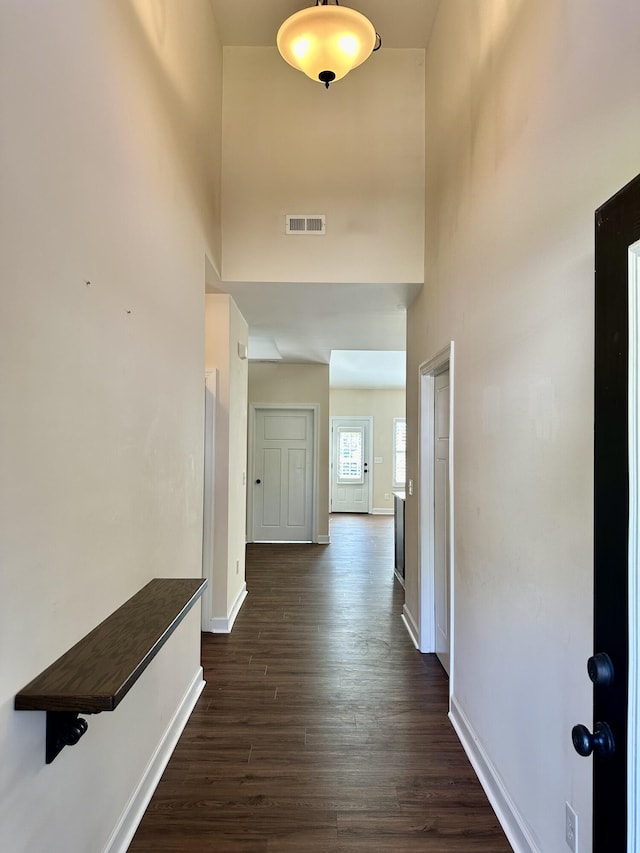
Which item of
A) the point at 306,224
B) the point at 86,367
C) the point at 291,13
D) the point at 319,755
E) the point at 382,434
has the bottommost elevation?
the point at 319,755

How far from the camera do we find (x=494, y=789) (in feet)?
6.28

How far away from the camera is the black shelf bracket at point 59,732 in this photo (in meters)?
1.19

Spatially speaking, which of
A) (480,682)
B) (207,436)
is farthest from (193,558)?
(480,682)

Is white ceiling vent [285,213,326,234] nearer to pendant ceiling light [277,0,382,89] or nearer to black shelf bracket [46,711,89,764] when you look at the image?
pendant ceiling light [277,0,382,89]

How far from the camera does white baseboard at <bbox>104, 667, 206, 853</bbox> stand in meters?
1.67

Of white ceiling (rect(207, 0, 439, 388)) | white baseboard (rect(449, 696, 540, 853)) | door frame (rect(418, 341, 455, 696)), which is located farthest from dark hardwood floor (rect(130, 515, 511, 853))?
white ceiling (rect(207, 0, 439, 388))

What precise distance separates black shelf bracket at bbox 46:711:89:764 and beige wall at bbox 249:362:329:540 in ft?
19.6

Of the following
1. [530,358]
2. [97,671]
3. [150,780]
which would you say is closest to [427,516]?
[530,358]

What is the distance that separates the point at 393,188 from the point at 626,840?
134 inches

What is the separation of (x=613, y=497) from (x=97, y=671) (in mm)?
1258

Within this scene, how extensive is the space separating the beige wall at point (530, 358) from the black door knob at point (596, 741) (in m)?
0.34

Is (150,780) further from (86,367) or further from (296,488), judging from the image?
(296,488)

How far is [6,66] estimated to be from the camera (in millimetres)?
1013

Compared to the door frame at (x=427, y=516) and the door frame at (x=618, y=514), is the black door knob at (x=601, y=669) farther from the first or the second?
the door frame at (x=427, y=516)
